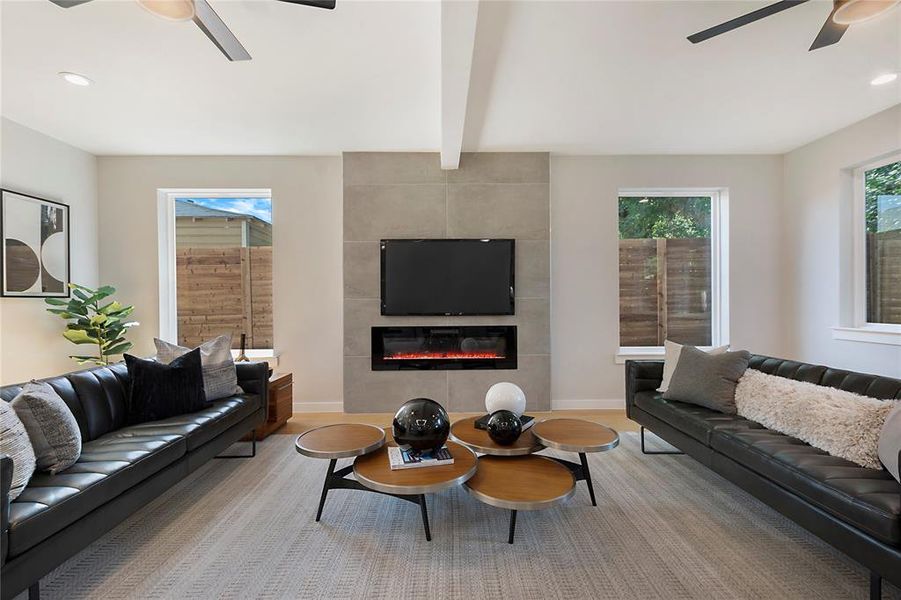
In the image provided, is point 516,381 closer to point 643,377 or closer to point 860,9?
point 643,377

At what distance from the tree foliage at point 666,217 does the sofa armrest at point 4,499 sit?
15.3 feet

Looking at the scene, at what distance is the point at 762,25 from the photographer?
215cm

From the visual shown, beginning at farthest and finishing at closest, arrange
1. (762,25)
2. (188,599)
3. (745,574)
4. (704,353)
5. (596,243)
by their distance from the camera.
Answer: (596,243) → (704,353) → (762,25) → (745,574) → (188,599)

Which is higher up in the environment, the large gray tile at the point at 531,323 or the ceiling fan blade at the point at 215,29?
the ceiling fan blade at the point at 215,29

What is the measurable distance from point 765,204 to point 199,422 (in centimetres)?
545

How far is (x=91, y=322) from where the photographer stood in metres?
3.48

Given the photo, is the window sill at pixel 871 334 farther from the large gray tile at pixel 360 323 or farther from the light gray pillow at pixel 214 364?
the light gray pillow at pixel 214 364

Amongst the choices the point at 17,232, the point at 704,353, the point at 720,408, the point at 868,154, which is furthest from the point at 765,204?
the point at 17,232

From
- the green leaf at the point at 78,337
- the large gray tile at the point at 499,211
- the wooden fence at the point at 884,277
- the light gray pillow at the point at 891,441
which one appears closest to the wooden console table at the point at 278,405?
the green leaf at the point at 78,337

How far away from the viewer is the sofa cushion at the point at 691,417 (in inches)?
88.8

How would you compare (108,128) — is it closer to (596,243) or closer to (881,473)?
(596,243)

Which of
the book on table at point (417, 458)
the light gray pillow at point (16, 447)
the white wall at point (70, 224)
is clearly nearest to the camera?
the light gray pillow at point (16, 447)

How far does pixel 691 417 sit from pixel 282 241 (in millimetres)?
3888

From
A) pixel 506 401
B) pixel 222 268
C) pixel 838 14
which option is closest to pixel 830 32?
pixel 838 14
